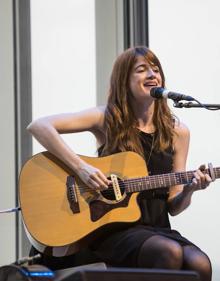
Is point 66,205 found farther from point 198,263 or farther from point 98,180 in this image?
point 198,263

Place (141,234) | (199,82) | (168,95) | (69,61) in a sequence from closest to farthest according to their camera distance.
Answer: (168,95) < (141,234) < (199,82) < (69,61)

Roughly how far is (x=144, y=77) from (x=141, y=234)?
25.7 inches

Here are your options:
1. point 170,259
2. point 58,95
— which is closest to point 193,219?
point 170,259

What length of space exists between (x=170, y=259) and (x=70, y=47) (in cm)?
171

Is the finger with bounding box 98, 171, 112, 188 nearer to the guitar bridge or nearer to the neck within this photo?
the guitar bridge

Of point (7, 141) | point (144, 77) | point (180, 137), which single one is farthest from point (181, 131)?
point (7, 141)

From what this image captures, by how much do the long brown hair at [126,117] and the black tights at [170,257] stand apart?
1.39 ft

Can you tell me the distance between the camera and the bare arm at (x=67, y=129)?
2180mm

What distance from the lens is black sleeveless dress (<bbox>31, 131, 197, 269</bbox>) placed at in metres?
2.02

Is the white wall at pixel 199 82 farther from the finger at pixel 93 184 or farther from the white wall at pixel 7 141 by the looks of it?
the white wall at pixel 7 141

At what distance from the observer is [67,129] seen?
7.53 ft

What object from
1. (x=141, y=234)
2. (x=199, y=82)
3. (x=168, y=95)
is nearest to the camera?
(x=168, y=95)

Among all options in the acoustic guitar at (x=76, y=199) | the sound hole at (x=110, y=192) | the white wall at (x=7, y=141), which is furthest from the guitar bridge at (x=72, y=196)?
the white wall at (x=7, y=141)

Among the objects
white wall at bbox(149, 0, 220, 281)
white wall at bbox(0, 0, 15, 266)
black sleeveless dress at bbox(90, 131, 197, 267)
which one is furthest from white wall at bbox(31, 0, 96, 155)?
black sleeveless dress at bbox(90, 131, 197, 267)
